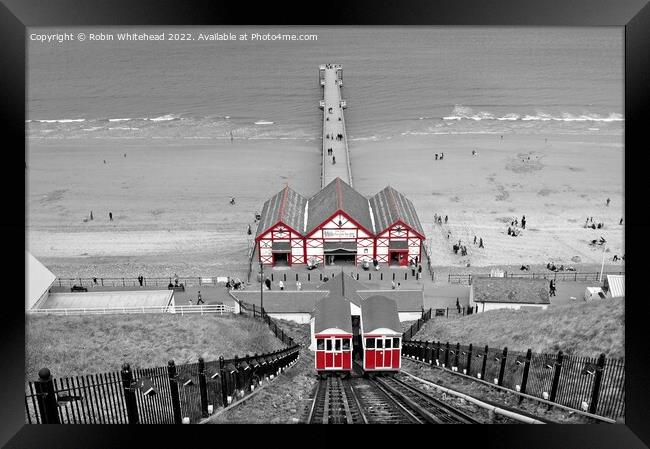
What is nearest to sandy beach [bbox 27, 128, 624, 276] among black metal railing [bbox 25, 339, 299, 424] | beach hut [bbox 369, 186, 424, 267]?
beach hut [bbox 369, 186, 424, 267]

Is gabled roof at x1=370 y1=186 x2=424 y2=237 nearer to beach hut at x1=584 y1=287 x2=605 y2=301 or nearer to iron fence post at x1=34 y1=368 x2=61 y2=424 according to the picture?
beach hut at x1=584 y1=287 x2=605 y2=301

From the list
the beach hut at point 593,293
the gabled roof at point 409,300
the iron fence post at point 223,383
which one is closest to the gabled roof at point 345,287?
the gabled roof at point 409,300

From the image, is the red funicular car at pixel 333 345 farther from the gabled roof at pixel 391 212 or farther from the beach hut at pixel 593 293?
the beach hut at pixel 593 293

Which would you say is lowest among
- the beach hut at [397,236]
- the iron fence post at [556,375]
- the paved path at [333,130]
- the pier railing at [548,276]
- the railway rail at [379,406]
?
the railway rail at [379,406]

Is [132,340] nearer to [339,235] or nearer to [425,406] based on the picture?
[339,235]

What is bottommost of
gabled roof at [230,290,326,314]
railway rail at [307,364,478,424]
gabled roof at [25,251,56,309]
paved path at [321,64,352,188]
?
railway rail at [307,364,478,424]

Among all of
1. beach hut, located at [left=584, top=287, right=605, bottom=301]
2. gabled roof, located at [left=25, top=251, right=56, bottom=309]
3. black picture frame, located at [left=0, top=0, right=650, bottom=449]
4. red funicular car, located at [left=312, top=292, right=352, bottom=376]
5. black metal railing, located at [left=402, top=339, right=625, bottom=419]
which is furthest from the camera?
beach hut, located at [left=584, top=287, right=605, bottom=301]
